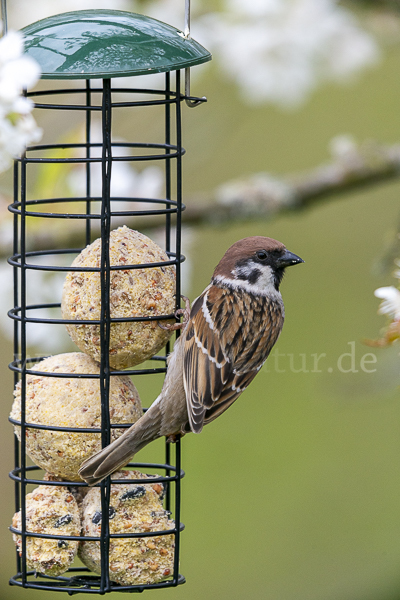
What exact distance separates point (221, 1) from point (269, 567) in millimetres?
4533

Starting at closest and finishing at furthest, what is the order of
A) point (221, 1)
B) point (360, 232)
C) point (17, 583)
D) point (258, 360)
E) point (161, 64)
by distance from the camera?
1. point (161, 64)
2. point (17, 583)
3. point (258, 360)
4. point (221, 1)
5. point (360, 232)

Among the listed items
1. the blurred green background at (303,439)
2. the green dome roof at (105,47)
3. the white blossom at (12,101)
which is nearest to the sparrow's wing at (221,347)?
the green dome roof at (105,47)

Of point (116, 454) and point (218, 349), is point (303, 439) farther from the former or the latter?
point (116, 454)

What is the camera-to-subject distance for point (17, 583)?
10.7 ft

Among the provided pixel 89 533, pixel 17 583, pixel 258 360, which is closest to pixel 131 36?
pixel 258 360

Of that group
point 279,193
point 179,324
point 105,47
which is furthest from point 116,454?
point 279,193

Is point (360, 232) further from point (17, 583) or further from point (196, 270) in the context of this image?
point (17, 583)

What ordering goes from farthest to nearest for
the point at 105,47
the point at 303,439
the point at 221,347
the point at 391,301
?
the point at 303,439
the point at 221,347
the point at 105,47
the point at 391,301

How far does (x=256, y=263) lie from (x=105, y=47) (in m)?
1.25

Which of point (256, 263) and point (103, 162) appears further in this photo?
point (256, 263)

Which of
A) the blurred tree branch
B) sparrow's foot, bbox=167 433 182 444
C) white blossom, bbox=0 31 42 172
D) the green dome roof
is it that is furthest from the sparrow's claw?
white blossom, bbox=0 31 42 172

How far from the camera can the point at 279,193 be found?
4652 mm

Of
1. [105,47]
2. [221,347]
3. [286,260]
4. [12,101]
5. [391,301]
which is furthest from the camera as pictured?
[286,260]

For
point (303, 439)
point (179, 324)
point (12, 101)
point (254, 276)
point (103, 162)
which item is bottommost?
point (303, 439)
